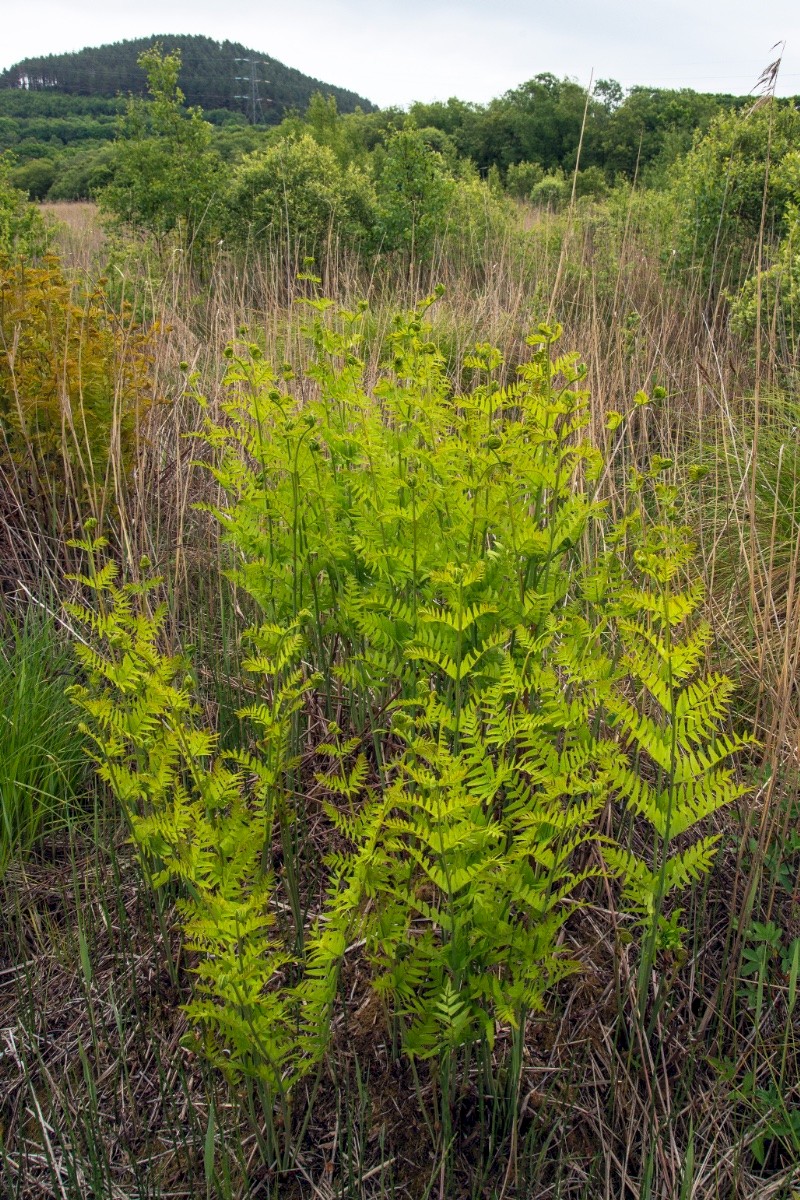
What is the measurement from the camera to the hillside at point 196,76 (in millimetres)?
47875

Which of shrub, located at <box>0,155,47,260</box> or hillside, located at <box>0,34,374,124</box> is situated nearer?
shrub, located at <box>0,155,47,260</box>

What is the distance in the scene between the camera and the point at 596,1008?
153cm

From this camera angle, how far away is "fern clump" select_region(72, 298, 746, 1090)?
3.87 feet

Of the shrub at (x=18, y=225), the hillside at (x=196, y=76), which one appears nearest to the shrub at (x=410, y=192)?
the shrub at (x=18, y=225)

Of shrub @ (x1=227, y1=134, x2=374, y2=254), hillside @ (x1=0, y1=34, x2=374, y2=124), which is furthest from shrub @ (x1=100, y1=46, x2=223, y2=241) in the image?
hillside @ (x1=0, y1=34, x2=374, y2=124)

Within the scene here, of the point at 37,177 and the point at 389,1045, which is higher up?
the point at 37,177

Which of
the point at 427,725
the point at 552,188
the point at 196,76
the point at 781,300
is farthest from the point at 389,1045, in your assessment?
the point at 196,76

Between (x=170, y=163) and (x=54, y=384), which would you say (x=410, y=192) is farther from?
(x=54, y=384)

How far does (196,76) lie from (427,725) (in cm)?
A: 5836

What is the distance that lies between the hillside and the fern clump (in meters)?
51.6

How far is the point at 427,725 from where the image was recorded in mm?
1596

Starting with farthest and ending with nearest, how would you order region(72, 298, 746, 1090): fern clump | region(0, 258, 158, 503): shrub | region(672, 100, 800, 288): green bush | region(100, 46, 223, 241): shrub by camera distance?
region(100, 46, 223, 241): shrub
region(672, 100, 800, 288): green bush
region(0, 258, 158, 503): shrub
region(72, 298, 746, 1090): fern clump

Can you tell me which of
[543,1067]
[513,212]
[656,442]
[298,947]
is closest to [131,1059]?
[298,947]

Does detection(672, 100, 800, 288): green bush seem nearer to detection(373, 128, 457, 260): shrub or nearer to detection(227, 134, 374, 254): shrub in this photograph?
detection(373, 128, 457, 260): shrub
